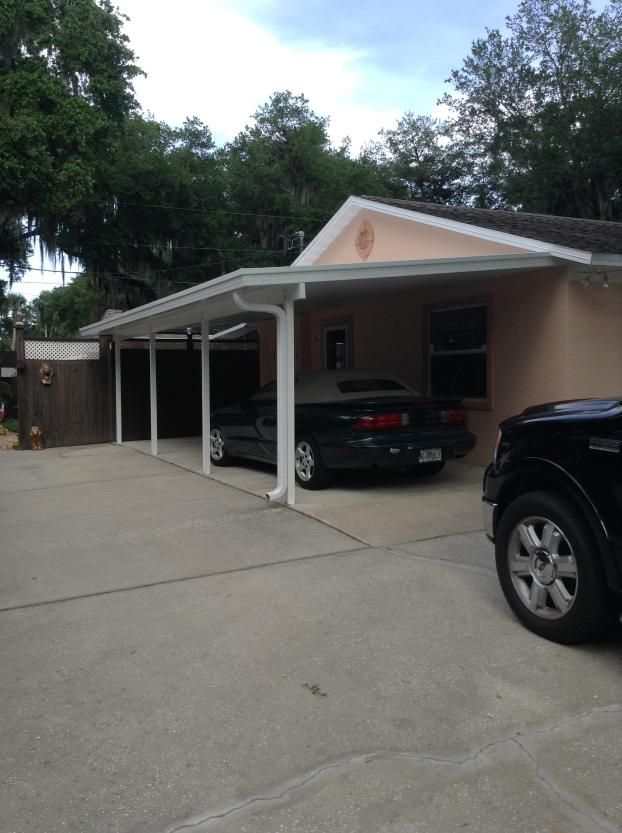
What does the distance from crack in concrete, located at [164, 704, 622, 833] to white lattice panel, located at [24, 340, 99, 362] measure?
12984 millimetres

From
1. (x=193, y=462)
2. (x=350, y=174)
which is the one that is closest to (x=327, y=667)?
(x=193, y=462)

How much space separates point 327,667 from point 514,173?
3174 centimetres

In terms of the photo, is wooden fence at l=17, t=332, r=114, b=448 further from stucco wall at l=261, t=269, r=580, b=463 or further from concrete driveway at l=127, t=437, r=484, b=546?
stucco wall at l=261, t=269, r=580, b=463

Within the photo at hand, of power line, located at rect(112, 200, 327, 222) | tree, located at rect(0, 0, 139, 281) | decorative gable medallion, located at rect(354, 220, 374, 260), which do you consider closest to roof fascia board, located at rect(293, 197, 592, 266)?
decorative gable medallion, located at rect(354, 220, 374, 260)

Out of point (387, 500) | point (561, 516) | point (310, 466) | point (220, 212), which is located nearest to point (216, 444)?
point (310, 466)

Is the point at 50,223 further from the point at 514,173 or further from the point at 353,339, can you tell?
the point at 514,173

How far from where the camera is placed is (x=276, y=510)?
7.72 meters

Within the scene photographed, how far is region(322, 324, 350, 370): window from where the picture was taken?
13297 millimetres

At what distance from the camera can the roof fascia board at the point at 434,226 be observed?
8.61 meters

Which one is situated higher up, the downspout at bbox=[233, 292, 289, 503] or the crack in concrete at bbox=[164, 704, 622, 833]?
the downspout at bbox=[233, 292, 289, 503]

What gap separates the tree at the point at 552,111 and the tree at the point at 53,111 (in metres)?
16.3

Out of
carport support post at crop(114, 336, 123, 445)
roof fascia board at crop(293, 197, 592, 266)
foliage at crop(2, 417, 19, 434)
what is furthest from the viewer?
foliage at crop(2, 417, 19, 434)

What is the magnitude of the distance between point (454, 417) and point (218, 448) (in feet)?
13.3

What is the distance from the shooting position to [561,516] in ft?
12.7
